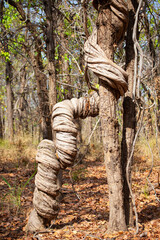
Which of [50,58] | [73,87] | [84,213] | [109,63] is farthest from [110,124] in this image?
[73,87]

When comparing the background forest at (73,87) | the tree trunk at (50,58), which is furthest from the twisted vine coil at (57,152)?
the tree trunk at (50,58)

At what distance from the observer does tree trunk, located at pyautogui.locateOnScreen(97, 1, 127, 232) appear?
7.48ft

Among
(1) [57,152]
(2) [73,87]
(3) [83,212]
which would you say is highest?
(2) [73,87]

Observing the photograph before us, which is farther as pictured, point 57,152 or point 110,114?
point 57,152

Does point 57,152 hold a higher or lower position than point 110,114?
lower

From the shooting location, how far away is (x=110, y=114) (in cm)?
228

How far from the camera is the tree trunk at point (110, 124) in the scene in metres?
2.28

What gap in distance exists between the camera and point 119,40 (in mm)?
2400

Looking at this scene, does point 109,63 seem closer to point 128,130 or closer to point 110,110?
point 110,110

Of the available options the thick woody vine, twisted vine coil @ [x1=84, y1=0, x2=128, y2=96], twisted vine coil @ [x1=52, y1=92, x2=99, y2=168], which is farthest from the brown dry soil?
twisted vine coil @ [x1=84, y1=0, x2=128, y2=96]

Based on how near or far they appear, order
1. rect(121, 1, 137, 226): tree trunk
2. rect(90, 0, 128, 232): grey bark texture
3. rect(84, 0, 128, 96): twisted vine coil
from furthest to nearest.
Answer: rect(121, 1, 137, 226): tree trunk, rect(90, 0, 128, 232): grey bark texture, rect(84, 0, 128, 96): twisted vine coil

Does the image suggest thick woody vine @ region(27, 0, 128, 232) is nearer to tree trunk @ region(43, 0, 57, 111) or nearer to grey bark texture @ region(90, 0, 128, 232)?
grey bark texture @ region(90, 0, 128, 232)

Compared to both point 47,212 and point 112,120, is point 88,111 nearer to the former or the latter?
point 112,120

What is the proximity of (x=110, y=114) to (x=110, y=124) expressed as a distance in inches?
4.2
